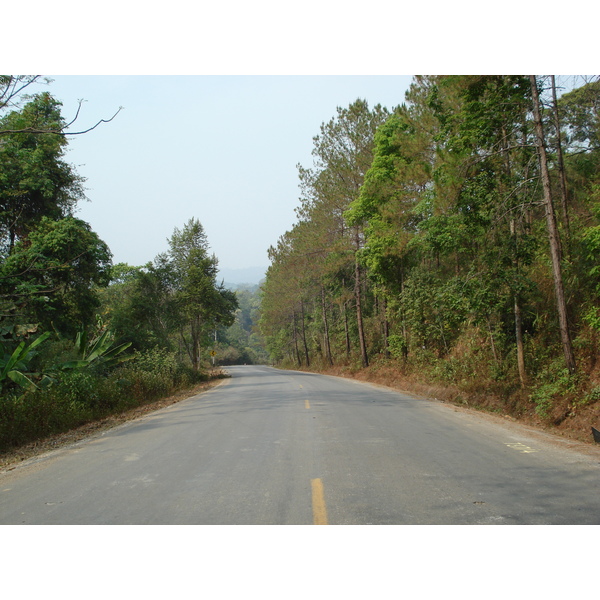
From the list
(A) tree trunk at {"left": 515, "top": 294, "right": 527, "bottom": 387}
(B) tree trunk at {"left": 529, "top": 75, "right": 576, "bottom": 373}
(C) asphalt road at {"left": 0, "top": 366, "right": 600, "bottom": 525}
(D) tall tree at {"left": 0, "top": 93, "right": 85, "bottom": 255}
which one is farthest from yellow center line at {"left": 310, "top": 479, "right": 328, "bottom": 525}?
(D) tall tree at {"left": 0, "top": 93, "right": 85, "bottom": 255}

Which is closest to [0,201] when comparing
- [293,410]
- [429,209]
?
[293,410]

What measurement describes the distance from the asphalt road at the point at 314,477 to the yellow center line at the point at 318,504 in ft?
0.04

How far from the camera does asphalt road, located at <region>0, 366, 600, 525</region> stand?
482 cm

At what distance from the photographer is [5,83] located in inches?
346

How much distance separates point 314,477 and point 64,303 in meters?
18.6

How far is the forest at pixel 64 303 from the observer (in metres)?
11.9

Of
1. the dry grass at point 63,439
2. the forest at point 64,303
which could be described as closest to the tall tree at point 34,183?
the forest at point 64,303

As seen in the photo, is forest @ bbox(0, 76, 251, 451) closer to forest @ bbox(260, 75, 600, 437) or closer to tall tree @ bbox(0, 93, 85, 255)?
tall tree @ bbox(0, 93, 85, 255)

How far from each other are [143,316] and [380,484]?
101 feet

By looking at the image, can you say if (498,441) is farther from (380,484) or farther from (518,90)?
(518,90)

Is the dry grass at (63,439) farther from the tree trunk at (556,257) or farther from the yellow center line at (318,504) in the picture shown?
the tree trunk at (556,257)

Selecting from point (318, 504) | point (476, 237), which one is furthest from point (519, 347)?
point (318, 504)

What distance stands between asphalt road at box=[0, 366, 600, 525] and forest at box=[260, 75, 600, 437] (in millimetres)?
4246

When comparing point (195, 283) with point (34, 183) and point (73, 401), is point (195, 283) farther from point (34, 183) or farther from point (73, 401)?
point (73, 401)
